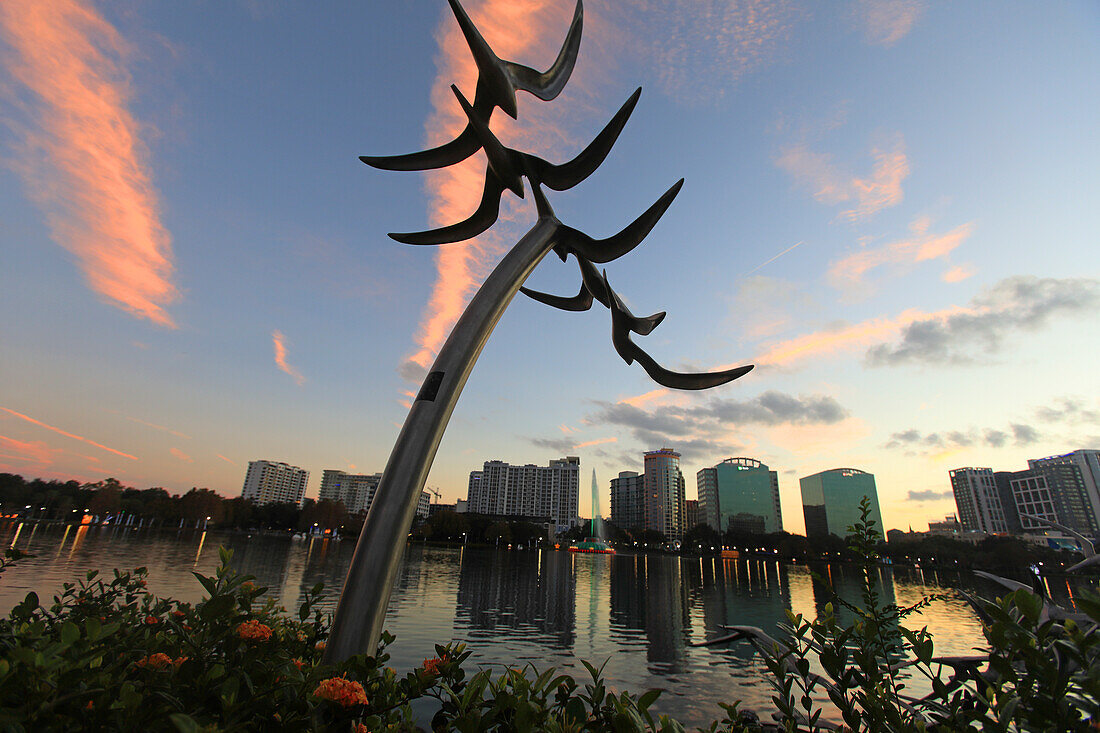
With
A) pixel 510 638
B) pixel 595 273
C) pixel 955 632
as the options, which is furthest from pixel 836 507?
pixel 595 273

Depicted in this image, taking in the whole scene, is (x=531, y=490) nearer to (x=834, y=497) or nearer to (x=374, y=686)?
(x=834, y=497)

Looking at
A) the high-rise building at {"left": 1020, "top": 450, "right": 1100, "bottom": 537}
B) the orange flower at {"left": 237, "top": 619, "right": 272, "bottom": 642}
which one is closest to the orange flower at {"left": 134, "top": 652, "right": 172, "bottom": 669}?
the orange flower at {"left": 237, "top": 619, "right": 272, "bottom": 642}

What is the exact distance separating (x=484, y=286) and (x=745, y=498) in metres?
152

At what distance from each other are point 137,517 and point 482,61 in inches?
4871

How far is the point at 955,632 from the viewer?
20938 mm

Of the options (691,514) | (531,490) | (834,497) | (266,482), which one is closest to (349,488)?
(266,482)

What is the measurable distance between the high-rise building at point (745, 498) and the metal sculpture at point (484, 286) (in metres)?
144

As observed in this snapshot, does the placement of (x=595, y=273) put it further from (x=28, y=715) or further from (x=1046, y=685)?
(x=28, y=715)

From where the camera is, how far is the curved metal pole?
3.18 meters

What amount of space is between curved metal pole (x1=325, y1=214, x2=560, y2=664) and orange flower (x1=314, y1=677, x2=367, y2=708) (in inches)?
50.9

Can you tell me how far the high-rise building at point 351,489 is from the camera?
167m

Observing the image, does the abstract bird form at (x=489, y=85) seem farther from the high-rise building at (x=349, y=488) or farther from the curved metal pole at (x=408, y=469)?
the high-rise building at (x=349, y=488)

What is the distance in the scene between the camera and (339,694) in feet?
6.04

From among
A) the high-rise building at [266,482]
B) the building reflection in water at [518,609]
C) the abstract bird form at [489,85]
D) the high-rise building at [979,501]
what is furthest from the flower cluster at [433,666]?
the high-rise building at [266,482]
